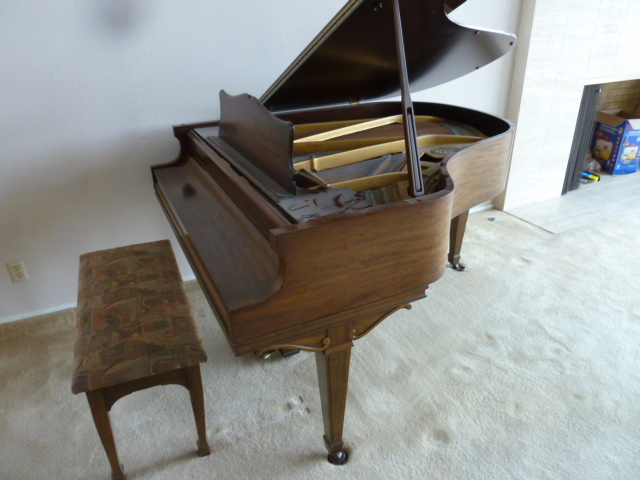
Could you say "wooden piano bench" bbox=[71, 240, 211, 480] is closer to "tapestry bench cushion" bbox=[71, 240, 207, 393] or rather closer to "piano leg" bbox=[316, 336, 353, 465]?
"tapestry bench cushion" bbox=[71, 240, 207, 393]

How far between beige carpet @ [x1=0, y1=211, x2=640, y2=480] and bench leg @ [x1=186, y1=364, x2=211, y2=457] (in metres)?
0.05

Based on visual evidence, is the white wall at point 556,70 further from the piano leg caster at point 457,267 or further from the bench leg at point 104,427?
the bench leg at point 104,427

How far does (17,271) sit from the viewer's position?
2285 mm

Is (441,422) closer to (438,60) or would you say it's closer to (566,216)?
(438,60)

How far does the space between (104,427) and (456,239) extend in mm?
1960

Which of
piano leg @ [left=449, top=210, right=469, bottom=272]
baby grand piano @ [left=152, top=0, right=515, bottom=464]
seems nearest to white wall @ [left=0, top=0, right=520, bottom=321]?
baby grand piano @ [left=152, top=0, right=515, bottom=464]

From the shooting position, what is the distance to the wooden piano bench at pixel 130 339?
1.30 m

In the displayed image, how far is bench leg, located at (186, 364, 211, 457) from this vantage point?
1401 mm

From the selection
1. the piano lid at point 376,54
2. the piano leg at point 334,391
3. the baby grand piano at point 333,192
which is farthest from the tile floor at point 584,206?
the piano leg at point 334,391

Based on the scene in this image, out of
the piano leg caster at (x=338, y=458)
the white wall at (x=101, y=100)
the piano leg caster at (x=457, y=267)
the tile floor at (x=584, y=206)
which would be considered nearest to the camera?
the piano leg caster at (x=338, y=458)

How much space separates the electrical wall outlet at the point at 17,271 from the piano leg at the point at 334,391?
171cm

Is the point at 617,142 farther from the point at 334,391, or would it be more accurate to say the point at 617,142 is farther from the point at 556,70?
the point at 334,391

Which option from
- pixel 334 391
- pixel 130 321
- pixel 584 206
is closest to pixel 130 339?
pixel 130 321

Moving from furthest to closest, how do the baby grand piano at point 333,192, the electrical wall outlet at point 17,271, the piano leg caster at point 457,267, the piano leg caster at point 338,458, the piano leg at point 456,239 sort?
the piano leg caster at point 457,267 < the piano leg at point 456,239 < the electrical wall outlet at point 17,271 < the piano leg caster at point 338,458 < the baby grand piano at point 333,192
